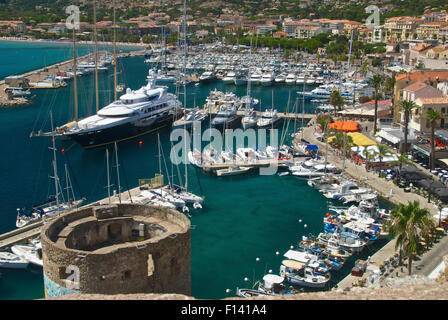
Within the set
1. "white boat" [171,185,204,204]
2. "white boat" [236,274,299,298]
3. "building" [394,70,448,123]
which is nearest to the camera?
"white boat" [236,274,299,298]

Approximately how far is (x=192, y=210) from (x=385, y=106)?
35.9 meters

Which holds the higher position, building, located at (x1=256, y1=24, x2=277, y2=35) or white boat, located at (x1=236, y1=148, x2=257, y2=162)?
building, located at (x1=256, y1=24, x2=277, y2=35)

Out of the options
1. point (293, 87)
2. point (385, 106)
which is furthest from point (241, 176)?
point (293, 87)

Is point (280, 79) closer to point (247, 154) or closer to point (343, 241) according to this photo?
point (247, 154)

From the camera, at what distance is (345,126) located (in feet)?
195

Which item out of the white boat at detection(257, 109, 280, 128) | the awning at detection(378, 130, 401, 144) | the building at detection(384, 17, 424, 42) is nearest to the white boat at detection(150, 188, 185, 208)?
the awning at detection(378, 130, 401, 144)

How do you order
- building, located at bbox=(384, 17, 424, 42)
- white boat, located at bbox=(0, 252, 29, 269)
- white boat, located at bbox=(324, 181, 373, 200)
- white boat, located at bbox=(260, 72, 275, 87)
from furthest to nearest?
building, located at bbox=(384, 17, 424, 42)
white boat, located at bbox=(260, 72, 275, 87)
white boat, located at bbox=(324, 181, 373, 200)
white boat, located at bbox=(0, 252, 29, 269)

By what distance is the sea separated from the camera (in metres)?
31.9

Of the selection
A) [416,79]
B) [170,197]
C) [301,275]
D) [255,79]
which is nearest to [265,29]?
[255,79]

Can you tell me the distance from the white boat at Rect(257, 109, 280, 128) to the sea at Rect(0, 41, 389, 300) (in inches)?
104

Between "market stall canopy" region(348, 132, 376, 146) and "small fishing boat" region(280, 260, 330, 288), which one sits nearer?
"small fishing boat" region(280, 260, 330, 288)

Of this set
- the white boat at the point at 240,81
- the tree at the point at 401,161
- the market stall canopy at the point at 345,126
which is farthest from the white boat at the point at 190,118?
the white boat at the point at 240,81

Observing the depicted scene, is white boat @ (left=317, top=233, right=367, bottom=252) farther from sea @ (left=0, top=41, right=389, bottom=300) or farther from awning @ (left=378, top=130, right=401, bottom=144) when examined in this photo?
awning @ (left=378, top=130, right=401, bottom=144)

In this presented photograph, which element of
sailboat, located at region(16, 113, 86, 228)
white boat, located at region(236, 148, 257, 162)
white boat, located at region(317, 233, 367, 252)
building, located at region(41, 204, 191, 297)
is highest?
building, located at region(41, 204, 191, 297)
